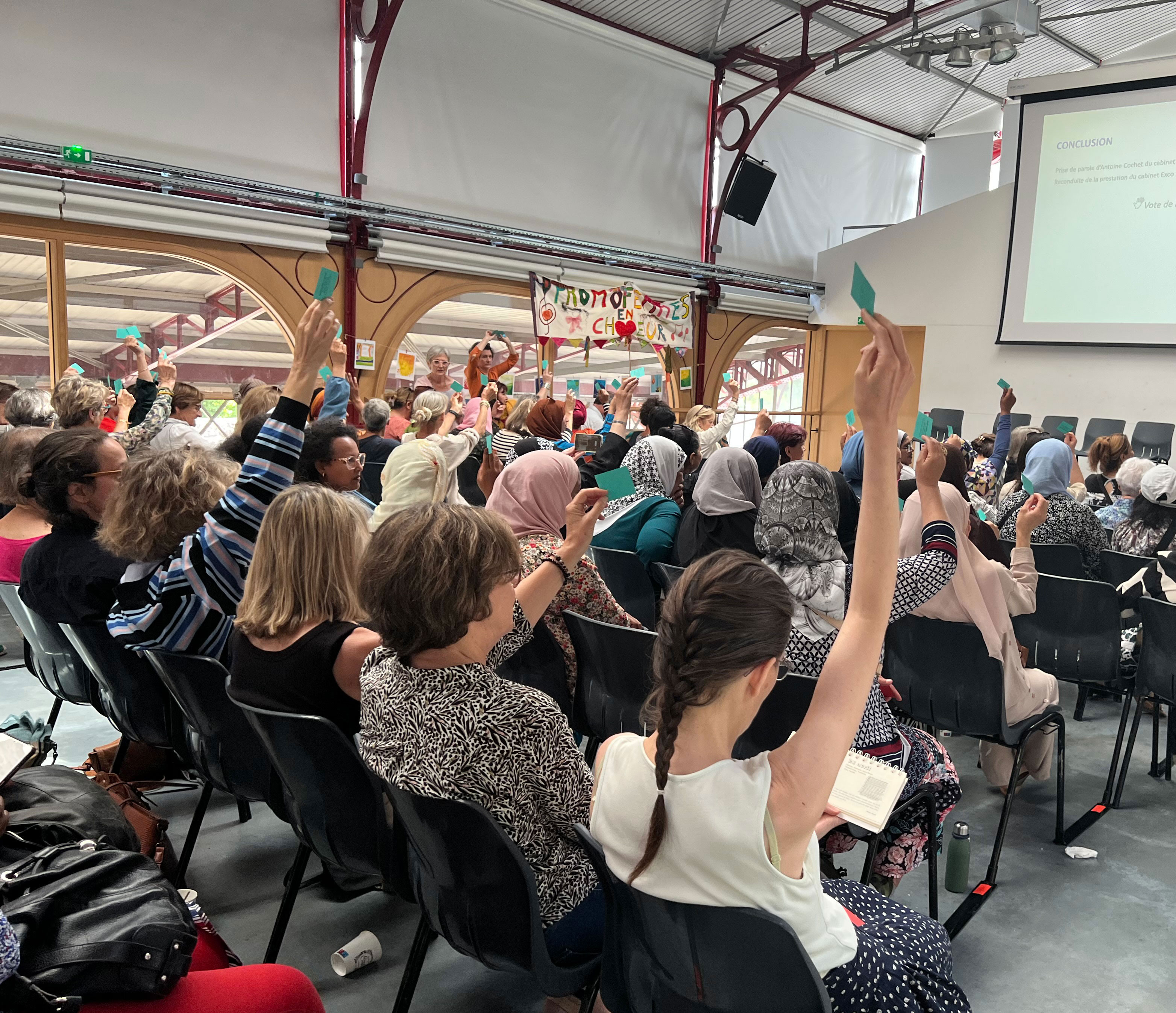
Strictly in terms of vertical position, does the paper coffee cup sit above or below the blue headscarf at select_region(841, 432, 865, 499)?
below

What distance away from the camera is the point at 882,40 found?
1122 centimetres

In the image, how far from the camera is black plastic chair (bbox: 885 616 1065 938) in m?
2.92

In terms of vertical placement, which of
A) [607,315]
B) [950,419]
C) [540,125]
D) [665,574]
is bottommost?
[665,574]

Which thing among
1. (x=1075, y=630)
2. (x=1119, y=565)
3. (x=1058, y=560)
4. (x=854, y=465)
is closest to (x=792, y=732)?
(x=1075, y=630)

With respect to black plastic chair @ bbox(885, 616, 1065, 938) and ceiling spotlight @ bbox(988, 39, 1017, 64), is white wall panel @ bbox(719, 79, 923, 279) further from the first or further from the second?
black plastic chair @ bbox(885, 616, 1065, 938)

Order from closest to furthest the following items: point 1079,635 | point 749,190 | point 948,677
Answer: point 948,677
point 1079,635
point 749,190

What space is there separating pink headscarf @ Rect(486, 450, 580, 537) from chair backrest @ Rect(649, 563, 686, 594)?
0.63 m

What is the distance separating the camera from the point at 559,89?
405 inches

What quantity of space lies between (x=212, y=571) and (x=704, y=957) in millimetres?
1735

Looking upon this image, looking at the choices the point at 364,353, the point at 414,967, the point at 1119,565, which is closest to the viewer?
the point at 414,967

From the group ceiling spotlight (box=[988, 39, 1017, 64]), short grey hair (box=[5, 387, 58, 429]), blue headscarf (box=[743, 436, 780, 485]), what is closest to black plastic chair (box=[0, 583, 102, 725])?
short grey hair (box=[5, 387, 58, 429])

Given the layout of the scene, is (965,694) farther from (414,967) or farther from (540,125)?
(540,125)

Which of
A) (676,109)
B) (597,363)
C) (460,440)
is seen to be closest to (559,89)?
(676,109)

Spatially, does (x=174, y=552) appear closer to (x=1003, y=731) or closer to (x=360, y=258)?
(x=1003, y=731)
